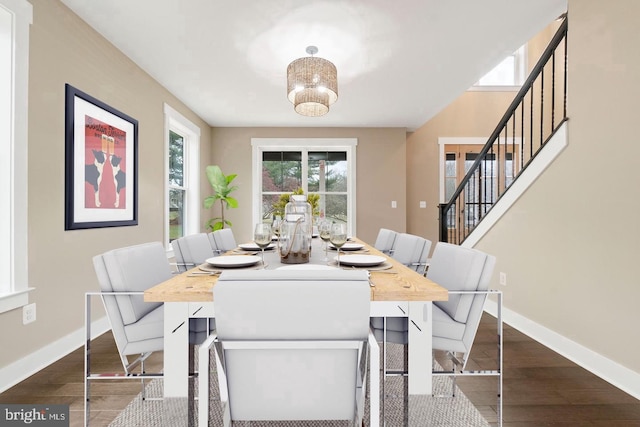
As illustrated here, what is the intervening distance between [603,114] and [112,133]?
3.87 meters

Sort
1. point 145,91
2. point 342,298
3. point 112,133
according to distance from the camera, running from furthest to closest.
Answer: point 145,91 → point 112,133 → point 342,298

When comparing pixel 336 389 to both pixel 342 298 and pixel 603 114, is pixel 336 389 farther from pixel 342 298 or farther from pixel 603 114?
pixel 603 114

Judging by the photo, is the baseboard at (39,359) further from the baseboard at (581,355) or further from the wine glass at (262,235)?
the baseboard at (581,355)

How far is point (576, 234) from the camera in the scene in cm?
236

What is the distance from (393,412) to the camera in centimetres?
170

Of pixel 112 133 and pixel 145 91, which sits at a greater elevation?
pixel 145 91

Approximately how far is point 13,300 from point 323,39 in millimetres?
2896

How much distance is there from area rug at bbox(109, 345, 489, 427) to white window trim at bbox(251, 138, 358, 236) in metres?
4.06

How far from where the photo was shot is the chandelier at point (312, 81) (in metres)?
2.68

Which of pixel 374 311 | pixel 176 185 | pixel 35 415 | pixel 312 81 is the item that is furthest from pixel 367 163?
pixel 35 415

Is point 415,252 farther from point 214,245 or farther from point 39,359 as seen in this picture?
point 39,359

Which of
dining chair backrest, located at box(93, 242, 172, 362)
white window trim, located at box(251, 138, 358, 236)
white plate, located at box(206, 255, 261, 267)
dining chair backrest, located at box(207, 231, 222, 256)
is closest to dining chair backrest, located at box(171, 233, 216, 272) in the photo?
dining chair backrest, located at box(207, 231, 222, 256)

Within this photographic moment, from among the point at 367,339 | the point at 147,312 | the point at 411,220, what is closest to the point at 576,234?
the point at 367,339

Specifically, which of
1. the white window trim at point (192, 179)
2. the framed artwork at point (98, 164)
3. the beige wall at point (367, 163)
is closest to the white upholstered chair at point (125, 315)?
the framed artwork at point (98, 164)
